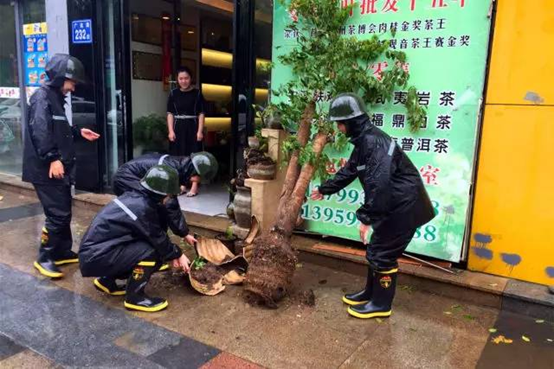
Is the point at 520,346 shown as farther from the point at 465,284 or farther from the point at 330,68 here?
the point at 330,68

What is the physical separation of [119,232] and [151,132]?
3.75m

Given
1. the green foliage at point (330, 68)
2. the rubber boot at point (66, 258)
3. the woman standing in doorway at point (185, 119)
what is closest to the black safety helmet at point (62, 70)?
the rubber boot at point (66, 258)

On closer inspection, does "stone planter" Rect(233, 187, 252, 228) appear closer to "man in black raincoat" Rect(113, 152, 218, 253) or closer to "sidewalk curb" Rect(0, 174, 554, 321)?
"sidewalk curb" Rect(0, 174, 554, 321)

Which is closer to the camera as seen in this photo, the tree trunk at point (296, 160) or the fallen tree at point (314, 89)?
the fallen tree at point (314, 89)

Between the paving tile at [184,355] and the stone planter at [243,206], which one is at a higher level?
the stone planter at [243,206]

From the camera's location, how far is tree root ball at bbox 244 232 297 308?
373 centimetres

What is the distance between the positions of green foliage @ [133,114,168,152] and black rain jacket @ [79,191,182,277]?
11.4 feet

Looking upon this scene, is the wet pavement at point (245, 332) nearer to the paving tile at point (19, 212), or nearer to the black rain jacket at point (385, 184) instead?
the black rain jacket at point (385, 184)

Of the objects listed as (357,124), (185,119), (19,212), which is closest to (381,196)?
(357,124)

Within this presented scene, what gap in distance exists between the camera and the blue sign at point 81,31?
20.8 ft

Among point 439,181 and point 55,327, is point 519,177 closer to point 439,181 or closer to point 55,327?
point 439,181

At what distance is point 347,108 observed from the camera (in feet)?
11.4

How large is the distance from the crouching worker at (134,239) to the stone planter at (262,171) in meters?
1.43

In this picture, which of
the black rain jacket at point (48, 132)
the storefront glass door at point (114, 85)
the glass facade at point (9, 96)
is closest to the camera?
the black rain jacket at point (48, 132)
